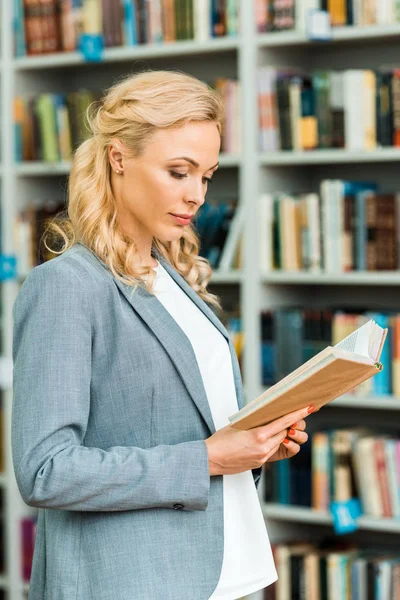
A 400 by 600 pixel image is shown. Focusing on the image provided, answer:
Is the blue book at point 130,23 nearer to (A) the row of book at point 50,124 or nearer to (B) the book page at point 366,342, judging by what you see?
(A) the row of book at point 50,124

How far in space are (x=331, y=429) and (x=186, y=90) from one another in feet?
6.60

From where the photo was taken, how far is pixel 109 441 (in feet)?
4.62

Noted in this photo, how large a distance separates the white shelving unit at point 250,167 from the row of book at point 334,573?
0.37 ft

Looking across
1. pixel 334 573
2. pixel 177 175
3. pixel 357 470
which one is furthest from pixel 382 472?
pixel 177 175

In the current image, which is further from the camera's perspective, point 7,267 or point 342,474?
point 7,267

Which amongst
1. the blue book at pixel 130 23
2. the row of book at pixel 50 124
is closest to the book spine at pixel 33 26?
the row of book at pixel 50 124

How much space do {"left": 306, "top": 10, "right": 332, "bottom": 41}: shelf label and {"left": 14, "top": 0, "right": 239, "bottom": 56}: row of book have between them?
11.8 inches

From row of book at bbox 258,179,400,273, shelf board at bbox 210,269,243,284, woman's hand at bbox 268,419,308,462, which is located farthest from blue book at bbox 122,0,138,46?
woman's hand at bbox 268,419,308,462

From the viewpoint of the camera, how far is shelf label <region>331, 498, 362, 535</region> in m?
2.98

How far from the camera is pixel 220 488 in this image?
148cm

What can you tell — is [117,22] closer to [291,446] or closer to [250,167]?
[250,167]

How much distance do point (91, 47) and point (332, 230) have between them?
108 centimetres

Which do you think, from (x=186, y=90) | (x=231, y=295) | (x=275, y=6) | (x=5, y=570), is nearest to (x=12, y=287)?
(x=231, y=295)

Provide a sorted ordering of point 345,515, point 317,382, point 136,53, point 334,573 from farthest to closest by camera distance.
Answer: point 136,53 → point 334,573 → point 345,515 → point 317,382
